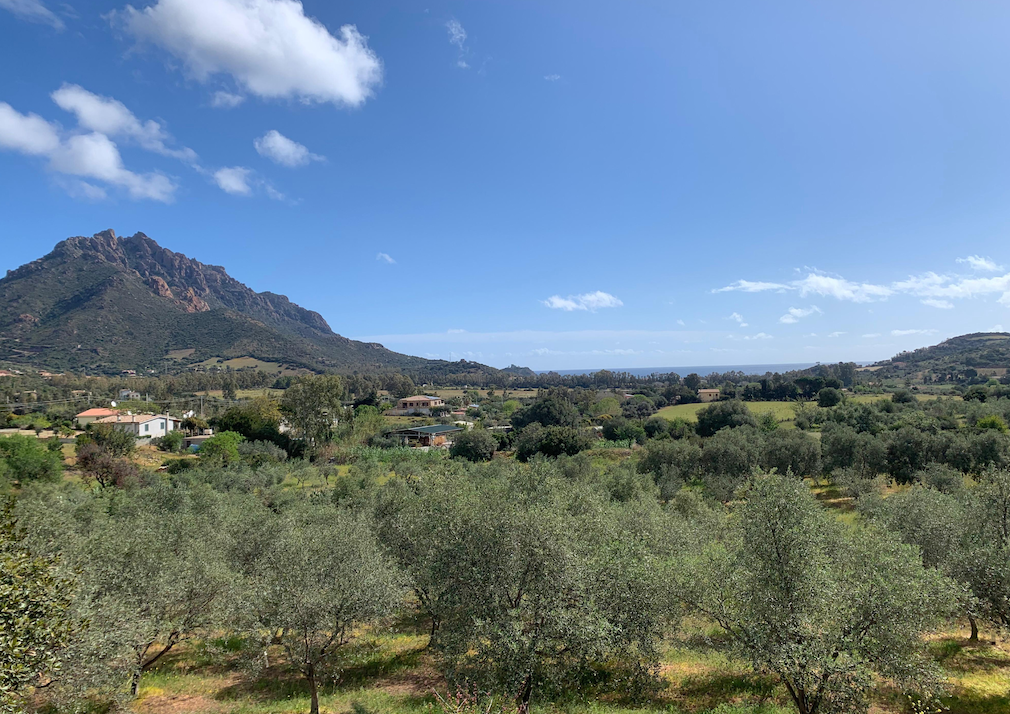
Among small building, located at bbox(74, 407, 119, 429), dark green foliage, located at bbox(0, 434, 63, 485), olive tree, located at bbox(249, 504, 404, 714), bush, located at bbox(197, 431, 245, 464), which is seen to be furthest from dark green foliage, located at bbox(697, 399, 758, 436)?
small building, located at bbox(74, 407, 119, 429)

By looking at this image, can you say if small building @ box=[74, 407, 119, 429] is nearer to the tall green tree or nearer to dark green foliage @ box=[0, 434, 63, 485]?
dark green foliage @ box=[0, 434, 63, 485]

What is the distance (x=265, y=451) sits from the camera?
249 feet

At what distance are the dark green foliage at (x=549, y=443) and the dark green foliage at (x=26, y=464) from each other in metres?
63.6

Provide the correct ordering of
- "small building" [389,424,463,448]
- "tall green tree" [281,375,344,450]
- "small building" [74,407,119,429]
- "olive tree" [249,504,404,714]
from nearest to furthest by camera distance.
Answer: "olive tree" [249,504,404,714]
"tall green tree" [281,375,344,450]
"small building" [74,407,119,429]
"small building" [389,424,463,448]

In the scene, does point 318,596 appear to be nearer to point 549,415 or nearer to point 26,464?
point 26,464

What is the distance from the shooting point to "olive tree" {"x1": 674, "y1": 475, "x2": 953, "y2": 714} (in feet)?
43.2

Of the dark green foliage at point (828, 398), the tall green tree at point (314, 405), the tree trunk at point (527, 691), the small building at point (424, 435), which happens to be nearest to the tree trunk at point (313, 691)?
the tree trunk at point (527, 691)

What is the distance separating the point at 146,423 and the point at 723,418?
4663 inches

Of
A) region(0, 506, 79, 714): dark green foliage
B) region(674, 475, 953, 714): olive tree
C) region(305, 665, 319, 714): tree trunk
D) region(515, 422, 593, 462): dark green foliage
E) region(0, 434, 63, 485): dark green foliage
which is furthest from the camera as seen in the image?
region(515, 422, 593, 462): dark green foliage

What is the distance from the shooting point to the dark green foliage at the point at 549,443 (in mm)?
83688

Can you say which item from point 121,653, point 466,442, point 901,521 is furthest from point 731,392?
point 121,653

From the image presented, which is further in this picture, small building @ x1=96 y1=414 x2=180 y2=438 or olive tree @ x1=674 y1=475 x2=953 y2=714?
small building @ x1=96 y1=414 x2=180 y2=438

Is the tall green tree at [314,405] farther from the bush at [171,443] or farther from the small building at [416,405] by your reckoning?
the small building at [416,405]

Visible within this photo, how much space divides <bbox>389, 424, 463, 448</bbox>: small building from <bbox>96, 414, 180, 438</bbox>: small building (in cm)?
4735
